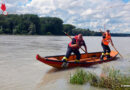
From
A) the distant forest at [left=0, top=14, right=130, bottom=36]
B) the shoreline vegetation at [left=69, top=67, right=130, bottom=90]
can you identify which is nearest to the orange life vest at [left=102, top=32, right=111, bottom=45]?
the shoreline vegetation at [left=69, top=67, right=130, bottom=90]

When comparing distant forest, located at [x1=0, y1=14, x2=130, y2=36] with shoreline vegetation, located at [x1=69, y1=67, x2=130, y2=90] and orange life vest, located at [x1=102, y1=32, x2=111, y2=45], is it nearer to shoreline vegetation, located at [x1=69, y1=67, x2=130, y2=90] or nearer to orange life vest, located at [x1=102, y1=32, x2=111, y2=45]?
orange life vest, located at [x1=102, y1=32, x2=111, y2=45]

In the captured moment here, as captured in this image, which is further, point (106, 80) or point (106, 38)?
point (106, 38)

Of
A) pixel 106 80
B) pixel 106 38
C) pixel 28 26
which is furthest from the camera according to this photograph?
pixel 28 26

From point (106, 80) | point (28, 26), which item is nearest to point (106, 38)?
point (106, 80)

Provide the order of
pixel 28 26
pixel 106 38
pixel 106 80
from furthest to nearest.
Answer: pixel 28 26 → pixel 106 38 → pixel 106 80

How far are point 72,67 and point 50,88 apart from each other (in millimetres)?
3431

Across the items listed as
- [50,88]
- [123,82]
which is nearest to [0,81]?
[50,88]

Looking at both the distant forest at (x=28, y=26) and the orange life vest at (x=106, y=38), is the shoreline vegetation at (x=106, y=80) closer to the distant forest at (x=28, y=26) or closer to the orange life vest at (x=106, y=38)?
the orange life vest at (x=106, y=38)

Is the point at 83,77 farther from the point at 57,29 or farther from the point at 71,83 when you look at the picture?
the point at 57,29

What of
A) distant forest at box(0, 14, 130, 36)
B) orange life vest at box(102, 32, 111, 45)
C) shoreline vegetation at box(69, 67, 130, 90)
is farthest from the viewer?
distant forest at box(0, 14, 130, 36)

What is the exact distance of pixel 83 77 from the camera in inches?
249

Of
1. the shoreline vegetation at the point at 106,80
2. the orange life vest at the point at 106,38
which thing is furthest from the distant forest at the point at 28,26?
the shoreline vegetation at the point at 106,80

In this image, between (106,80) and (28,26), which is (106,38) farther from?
(28,26)

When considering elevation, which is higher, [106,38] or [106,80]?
[106,38]
